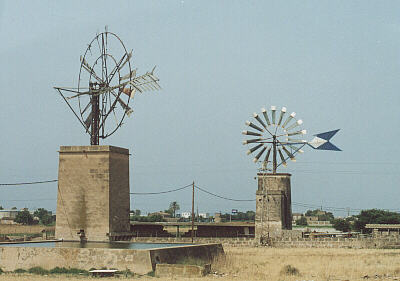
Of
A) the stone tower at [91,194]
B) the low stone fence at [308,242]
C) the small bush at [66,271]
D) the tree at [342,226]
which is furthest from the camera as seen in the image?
the tree at [342,226]

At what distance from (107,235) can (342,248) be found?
14717mm

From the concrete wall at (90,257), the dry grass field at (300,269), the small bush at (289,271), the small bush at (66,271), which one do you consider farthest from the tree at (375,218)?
the small bush at (66,271)

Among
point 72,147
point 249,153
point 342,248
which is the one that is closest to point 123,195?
point 72,147

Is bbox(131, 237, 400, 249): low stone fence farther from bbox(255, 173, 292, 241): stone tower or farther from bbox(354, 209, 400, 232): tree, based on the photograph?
bbox(354, 209, 400, 232): tree

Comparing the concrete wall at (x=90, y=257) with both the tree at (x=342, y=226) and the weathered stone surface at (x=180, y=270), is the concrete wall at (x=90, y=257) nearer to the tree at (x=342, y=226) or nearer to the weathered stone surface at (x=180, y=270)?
the weathered stone surface at (x=180, y=270)

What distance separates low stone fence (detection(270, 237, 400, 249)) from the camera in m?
33.2

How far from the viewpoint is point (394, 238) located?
3584 cm

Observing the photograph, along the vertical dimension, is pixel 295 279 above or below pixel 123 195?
below

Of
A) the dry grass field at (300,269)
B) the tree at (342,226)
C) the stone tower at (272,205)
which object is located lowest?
the tree at (342,226)

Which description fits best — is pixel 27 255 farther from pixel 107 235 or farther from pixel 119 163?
pixel 119 163

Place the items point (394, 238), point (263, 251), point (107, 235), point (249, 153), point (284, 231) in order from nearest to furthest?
point (107, 235)
point (263, 251)
point (394, 238)
point (284, 231)
point (249, 153)

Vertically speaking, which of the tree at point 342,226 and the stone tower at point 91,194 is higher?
the stone tower at point 91,194

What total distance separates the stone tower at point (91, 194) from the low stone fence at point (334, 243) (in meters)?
11.6

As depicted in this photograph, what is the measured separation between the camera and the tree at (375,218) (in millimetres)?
69312
